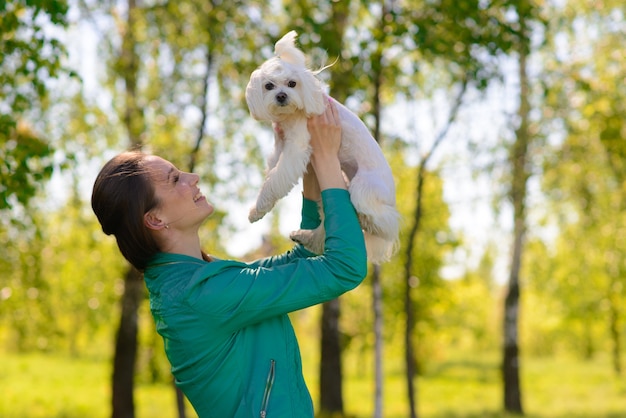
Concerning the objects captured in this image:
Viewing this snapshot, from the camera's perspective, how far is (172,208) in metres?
2.38

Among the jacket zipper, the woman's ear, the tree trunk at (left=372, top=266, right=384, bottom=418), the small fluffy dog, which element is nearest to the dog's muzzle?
the small fluffy dog

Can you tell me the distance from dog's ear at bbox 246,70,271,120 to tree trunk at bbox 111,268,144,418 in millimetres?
8372

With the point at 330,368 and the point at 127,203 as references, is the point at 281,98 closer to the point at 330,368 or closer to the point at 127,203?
the point at 127,203

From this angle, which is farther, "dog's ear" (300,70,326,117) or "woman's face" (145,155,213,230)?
"dog's ear" (300,70,326,117)

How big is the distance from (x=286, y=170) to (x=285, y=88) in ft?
1.13

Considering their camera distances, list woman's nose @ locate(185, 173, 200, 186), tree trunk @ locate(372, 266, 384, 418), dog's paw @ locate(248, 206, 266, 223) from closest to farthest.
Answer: woman's nose @ locate(185, 173, 200, 186) < dog's paw @ locate(248, 206, 266, 223) < tree trunk @ locate(372, 266, 384, 418)

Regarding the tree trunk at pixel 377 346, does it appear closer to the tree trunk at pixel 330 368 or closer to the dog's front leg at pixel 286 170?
the tree trunk at pixel 330 368

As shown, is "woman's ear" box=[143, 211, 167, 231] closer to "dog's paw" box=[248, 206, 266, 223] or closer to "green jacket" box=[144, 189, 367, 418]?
"green jacket" box=[144, 189, 367, 418]

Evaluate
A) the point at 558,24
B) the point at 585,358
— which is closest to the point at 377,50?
the point at 558,24

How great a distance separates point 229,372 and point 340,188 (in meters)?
0.61

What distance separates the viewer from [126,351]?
11.9 m

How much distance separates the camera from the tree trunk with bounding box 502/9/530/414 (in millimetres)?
12844

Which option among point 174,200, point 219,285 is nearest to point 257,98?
point 174,200

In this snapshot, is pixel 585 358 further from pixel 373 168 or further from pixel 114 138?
pixel 373 168
